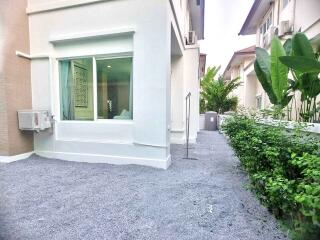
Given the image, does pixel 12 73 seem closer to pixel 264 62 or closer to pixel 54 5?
pixel 54 5

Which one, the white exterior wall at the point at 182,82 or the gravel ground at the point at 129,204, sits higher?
the white exterior wall at the point at 182,82

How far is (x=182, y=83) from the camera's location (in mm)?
7758

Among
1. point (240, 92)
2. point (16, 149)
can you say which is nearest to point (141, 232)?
point (16, 149)

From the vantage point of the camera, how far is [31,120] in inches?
203

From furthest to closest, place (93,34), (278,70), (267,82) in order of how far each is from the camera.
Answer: (93,34)
(267,82)
(278,70)

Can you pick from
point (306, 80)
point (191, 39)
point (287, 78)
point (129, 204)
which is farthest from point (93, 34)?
point (191, 39)

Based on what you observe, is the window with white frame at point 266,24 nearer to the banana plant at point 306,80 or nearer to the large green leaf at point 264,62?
the large green leaf at point 264,62

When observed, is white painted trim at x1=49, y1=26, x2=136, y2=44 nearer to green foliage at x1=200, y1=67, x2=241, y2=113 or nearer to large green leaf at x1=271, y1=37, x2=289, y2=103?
large green leaf at x1=271, y1=37, x2=289, y2=103

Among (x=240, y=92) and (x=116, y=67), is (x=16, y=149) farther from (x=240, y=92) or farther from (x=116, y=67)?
(x=240, y=92)

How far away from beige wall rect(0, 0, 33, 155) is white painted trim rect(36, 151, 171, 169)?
0.81 metres

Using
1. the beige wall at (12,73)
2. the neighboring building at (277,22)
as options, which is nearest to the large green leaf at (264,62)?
the neighboring building at (277,22)

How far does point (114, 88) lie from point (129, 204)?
3283 mm

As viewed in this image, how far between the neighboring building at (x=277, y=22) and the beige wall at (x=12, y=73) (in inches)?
285

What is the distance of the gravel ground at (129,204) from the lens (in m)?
2.22
